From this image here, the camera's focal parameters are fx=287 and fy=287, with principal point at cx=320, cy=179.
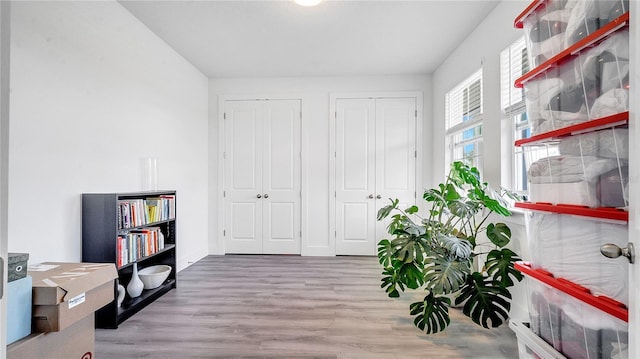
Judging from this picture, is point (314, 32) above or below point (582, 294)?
above

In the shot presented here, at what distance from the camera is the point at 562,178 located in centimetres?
111

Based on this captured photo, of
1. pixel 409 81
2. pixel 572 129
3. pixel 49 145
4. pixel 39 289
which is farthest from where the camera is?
pixel 409 81

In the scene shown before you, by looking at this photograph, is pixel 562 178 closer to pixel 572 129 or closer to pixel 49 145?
pixel 572 129

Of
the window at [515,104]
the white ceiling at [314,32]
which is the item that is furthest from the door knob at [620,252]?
the white ceiling at [314,32]

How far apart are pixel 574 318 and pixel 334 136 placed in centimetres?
331

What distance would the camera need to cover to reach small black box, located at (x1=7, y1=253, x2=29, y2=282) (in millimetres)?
1099

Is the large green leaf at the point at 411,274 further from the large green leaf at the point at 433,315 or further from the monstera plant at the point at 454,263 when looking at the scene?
the large green leaf at the point at 433,315

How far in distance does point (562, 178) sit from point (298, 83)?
11.6 ft

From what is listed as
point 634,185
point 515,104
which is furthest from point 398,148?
point 634,185

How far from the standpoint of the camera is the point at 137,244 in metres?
2.37

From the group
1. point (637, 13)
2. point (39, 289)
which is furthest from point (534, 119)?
point (39, 289)

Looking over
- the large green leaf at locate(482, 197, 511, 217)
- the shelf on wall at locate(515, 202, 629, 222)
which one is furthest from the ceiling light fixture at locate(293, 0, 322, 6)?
the shelf on wall at locate(515, 202, 629, 222)

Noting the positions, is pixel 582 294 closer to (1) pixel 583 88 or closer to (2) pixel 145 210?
(1) pixel 583 88

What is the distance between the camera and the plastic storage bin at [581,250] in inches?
35.5
